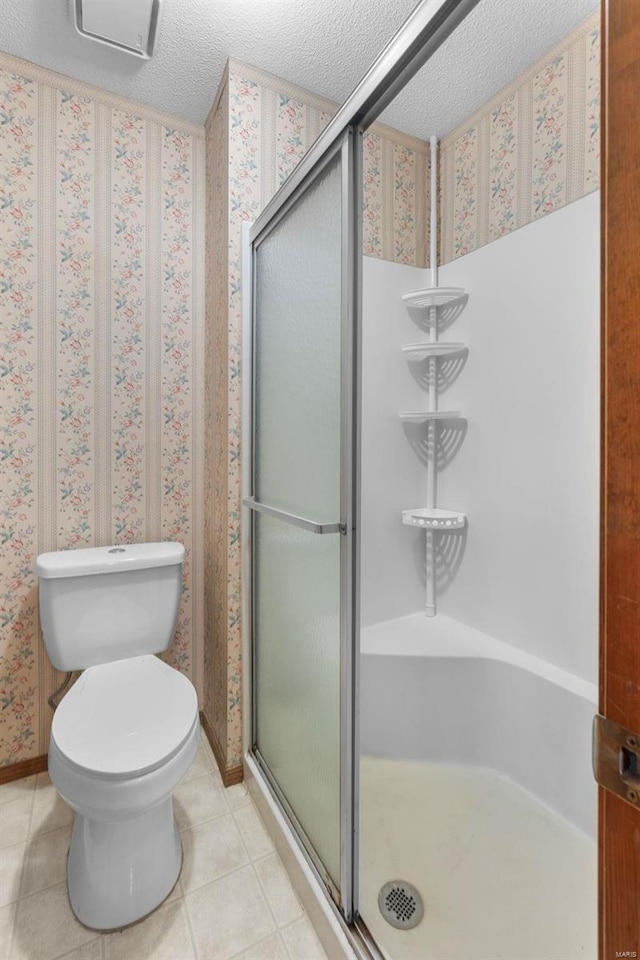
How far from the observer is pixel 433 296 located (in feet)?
6.59

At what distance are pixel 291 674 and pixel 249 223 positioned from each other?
1503 millimetres

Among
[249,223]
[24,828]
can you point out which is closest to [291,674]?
[24,828]

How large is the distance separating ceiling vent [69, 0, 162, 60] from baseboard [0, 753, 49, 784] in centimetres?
241

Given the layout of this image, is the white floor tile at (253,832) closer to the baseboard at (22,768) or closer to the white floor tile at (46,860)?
the white floor tile at (46,860)

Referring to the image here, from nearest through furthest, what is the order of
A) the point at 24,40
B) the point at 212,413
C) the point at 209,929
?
the point at 209,929, the point at 24,40, the point at 212,413

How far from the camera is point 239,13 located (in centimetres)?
144

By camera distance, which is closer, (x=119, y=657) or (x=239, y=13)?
(x=239, y=13)

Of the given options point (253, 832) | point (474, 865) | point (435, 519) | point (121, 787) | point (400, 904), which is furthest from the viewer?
point (435, 519)

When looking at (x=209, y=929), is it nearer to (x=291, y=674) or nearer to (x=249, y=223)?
(x=291, y=674)

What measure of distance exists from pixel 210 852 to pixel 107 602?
823mm

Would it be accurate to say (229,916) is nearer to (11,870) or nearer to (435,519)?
(11,870)

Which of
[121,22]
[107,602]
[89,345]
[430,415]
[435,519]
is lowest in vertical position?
[107,602]

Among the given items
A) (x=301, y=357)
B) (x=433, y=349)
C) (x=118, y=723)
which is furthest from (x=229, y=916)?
(x=433, y=349)

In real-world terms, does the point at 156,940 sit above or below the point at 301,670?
below
